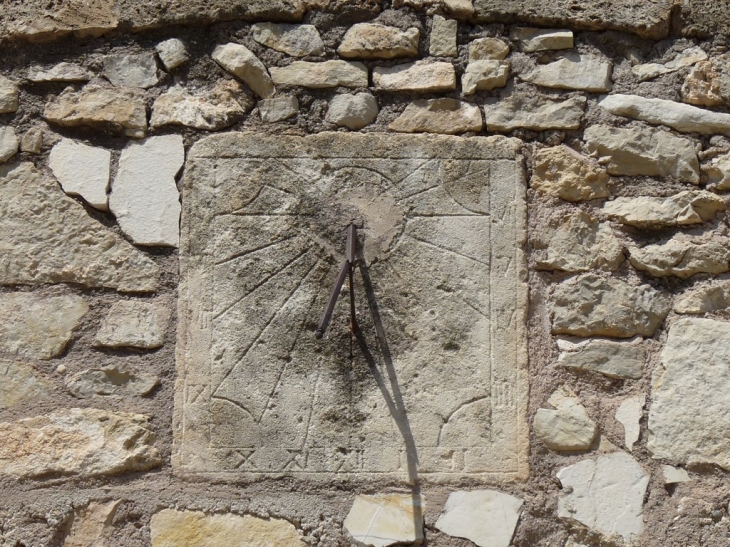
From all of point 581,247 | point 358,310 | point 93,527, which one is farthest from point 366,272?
point 93,527

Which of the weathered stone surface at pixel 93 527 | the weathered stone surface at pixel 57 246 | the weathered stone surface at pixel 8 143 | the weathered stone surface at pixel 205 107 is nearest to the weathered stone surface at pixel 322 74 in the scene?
the weathered stone surface at pixel 205 107

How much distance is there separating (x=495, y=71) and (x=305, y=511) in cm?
132

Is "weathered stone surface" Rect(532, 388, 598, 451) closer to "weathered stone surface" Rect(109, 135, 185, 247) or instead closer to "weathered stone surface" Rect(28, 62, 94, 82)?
"weathered stone surface" Rect(109, 135, 185, 247)

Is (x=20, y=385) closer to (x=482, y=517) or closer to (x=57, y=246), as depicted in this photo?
(x=57, y=246)

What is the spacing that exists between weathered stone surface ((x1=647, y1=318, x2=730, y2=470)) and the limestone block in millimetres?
1082

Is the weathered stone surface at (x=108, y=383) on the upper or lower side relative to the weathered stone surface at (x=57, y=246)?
lower

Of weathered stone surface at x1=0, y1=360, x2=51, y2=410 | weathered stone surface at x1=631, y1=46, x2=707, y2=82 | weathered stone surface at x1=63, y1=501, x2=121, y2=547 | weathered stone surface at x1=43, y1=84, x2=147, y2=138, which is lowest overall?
weathered stone surface at x1=63, y1=501, x2=121, y2=547

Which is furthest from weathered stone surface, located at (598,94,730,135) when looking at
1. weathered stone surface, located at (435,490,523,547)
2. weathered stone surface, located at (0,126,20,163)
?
weathered stone surface, located at (0,126,20,163)

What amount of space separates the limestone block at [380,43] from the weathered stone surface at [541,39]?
0.30m

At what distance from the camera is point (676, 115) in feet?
7.73

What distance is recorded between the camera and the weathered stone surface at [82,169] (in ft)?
7.68

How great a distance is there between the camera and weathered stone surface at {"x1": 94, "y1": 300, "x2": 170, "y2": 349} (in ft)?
7.36

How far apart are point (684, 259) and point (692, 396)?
1.21 ft

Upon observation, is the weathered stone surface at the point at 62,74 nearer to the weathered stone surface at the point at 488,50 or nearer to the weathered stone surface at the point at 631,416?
the weathered stone surface at the point at 488,50
